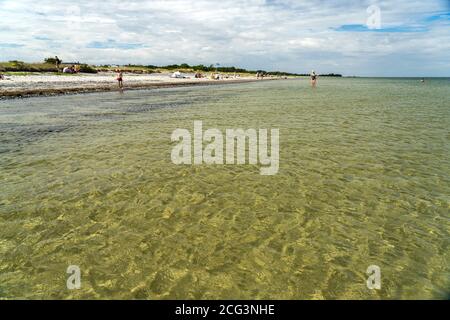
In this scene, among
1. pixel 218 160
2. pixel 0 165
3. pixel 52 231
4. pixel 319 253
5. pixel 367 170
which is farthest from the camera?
pixel 218 160

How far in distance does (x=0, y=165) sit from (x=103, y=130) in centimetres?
679

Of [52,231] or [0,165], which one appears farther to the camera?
[0,165]

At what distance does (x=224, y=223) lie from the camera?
22.5ft

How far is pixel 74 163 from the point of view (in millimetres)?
10891

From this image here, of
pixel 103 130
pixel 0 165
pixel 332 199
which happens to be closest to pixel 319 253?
pixel 332 199

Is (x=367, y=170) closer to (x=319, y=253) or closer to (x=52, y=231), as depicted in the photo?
(x=319, y=253)

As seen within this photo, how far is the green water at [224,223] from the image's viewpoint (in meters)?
5.01

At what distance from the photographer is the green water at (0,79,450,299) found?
5.01 metres
